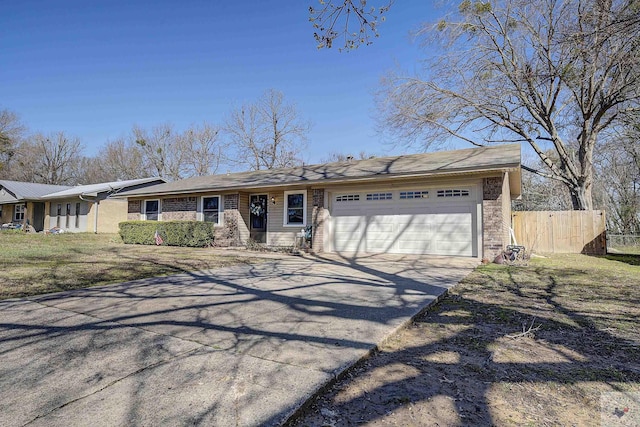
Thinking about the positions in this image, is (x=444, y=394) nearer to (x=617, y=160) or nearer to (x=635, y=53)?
(x=635, y=53)

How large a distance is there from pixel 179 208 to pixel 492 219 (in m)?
12.8

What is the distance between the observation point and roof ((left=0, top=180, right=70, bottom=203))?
24266mm

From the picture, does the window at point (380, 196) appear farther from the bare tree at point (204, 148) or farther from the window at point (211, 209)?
the bare tree at point (204, 148)

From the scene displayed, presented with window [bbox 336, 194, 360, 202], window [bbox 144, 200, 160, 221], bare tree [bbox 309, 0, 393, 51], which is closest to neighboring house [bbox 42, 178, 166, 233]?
window [bbox 144, 200, 160, 221]

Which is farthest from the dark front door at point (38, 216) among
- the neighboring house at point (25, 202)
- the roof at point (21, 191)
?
the roof at point (21, 191)

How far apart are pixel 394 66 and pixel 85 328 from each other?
655 inches

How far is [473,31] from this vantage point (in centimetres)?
1459

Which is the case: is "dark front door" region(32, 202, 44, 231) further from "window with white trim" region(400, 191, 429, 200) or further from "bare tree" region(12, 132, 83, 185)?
"window with white trim" region(400, 191, 429, 200)

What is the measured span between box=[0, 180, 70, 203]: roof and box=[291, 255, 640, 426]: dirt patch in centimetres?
2932

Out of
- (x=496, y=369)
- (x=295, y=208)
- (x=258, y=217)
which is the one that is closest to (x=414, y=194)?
Result: (x=295, y=208)

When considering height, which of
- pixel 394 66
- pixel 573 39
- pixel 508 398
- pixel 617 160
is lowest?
pixel 508 398

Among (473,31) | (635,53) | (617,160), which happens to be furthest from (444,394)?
(617,160)

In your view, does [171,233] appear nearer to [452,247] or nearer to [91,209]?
[452,247]

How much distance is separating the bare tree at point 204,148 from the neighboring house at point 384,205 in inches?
755
